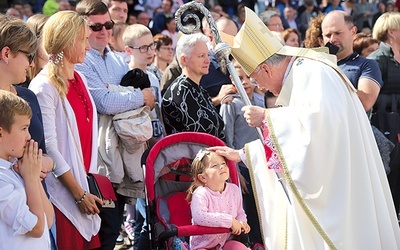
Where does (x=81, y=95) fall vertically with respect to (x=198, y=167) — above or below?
above

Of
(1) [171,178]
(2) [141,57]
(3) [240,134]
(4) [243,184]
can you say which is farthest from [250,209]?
(2) [141,57]

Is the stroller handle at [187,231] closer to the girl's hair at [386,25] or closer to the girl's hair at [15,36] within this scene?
the girl's hair at [15,36]

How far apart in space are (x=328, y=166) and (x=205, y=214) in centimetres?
105

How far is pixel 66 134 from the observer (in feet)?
16.2

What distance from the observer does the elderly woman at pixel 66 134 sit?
484cm

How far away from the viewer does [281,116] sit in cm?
464

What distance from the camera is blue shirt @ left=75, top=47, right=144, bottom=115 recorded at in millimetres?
5676

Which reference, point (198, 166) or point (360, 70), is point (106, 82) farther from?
point (360, 70)

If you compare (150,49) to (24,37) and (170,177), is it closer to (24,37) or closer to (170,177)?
(170,177)

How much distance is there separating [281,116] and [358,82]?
6.92 ft

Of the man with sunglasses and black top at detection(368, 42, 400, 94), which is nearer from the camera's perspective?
the man with sunglasses

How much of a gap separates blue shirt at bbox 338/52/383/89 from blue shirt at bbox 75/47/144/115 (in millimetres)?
1910

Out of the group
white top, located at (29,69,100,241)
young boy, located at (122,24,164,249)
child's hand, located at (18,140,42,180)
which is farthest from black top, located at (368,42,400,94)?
child's hand, located at (18,140,42,180)

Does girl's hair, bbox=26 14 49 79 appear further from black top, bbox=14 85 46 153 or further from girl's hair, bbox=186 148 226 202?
girl's hair, bbox=186 148 226 202
